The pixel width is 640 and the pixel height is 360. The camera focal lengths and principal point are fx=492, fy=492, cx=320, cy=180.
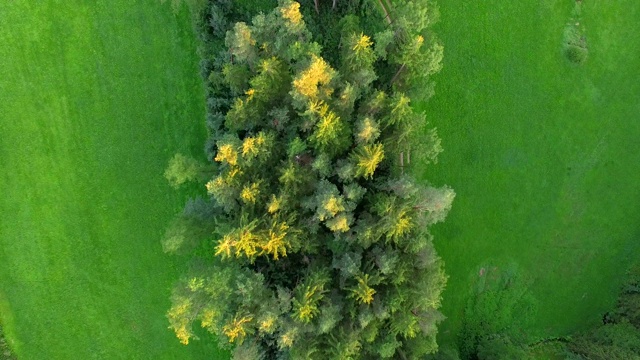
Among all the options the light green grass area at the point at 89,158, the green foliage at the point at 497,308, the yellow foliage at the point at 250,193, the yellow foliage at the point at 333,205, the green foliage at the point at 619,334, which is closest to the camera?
the yellow foliage at the point at 333,205

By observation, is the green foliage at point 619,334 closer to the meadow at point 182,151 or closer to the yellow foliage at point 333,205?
the meadow at point 182,151

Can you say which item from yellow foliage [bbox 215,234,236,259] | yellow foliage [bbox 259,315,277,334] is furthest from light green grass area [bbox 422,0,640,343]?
yellow foliage [bbox 215,234,236,259]

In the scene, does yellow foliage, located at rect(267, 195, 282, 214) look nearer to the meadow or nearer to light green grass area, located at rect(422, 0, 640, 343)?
the meadow

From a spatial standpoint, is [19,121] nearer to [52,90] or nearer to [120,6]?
[52,90]

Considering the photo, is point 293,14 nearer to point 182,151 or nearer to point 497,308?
point 182,151

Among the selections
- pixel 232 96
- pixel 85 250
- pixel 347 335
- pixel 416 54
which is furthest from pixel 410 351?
pixel 85 250

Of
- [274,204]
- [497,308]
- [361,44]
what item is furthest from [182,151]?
[497,308]

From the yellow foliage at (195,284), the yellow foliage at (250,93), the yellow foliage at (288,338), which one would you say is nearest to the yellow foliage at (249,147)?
the yellow foliage at (250,93)
